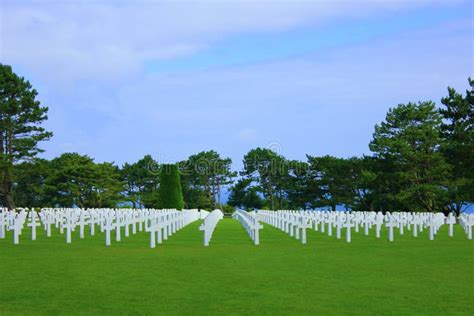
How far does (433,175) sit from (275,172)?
3181 cm

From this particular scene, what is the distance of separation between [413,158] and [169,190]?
67.2ft

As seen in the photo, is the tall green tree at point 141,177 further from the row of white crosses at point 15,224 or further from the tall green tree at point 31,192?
the row of white crosses at point 15,224

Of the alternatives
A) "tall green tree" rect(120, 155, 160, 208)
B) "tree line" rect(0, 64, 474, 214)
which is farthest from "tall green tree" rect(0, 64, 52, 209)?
"tall green tree" rect(120, 155, 160, 208)

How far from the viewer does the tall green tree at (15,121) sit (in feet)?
171

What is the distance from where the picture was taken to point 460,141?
151ft

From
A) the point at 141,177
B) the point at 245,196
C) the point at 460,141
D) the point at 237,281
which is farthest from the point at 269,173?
the point at 237,281

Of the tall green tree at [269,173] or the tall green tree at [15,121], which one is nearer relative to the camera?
the tall green tree at [15,121]

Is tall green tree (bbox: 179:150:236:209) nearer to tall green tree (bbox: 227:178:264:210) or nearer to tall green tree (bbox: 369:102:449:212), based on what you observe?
tall green tree (bbox: 227:178:264:210)

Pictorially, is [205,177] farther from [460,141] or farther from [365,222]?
[365,222]

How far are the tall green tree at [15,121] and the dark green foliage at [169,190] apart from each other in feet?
35.0

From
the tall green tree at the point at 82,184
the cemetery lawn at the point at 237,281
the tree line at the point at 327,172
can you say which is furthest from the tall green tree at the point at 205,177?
the cemetery lawn at the point at 237,281

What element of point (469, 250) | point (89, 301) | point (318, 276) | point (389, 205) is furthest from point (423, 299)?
point (389, 205)

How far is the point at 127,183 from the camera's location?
7462 centimetres

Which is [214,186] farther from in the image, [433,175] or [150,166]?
[433,175]
